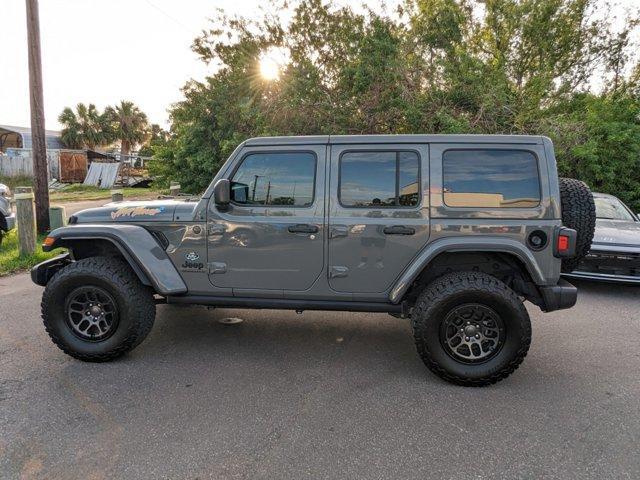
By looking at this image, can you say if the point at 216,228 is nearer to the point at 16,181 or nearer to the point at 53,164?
the point at 16,181

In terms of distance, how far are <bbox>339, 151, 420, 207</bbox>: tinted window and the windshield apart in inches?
192

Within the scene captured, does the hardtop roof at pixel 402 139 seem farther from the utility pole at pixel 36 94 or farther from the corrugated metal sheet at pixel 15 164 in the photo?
the corrugated metal sheet at pixel 15 164

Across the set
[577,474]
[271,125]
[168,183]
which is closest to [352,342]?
[577,474]

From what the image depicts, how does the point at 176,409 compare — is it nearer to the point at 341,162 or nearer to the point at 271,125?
the point at 341,162

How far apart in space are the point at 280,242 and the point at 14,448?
2.14 meters

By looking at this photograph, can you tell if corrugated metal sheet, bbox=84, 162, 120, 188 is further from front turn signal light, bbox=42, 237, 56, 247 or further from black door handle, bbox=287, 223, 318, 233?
black door handle, bbox=287, 223, 318, 233

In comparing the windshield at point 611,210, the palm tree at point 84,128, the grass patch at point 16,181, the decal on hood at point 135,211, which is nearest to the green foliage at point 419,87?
the windshield at point 611,210

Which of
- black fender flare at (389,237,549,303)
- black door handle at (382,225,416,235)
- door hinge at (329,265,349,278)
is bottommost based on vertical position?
door hinge at (329,265,349,278)

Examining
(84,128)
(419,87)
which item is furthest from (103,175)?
(419,87)

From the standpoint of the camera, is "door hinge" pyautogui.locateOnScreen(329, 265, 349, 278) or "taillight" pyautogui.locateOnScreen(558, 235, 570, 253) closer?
"taillight" pyautogui.locateOnScreen(558, 235, 570, 253)

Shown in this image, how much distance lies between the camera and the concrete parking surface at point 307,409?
2303mm

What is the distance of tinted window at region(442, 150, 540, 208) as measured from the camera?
3.21 metres

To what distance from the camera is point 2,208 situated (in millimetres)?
7316

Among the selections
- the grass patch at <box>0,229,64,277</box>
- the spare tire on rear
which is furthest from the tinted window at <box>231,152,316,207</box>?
the grass patch at <box>0,229,64,277</box>
